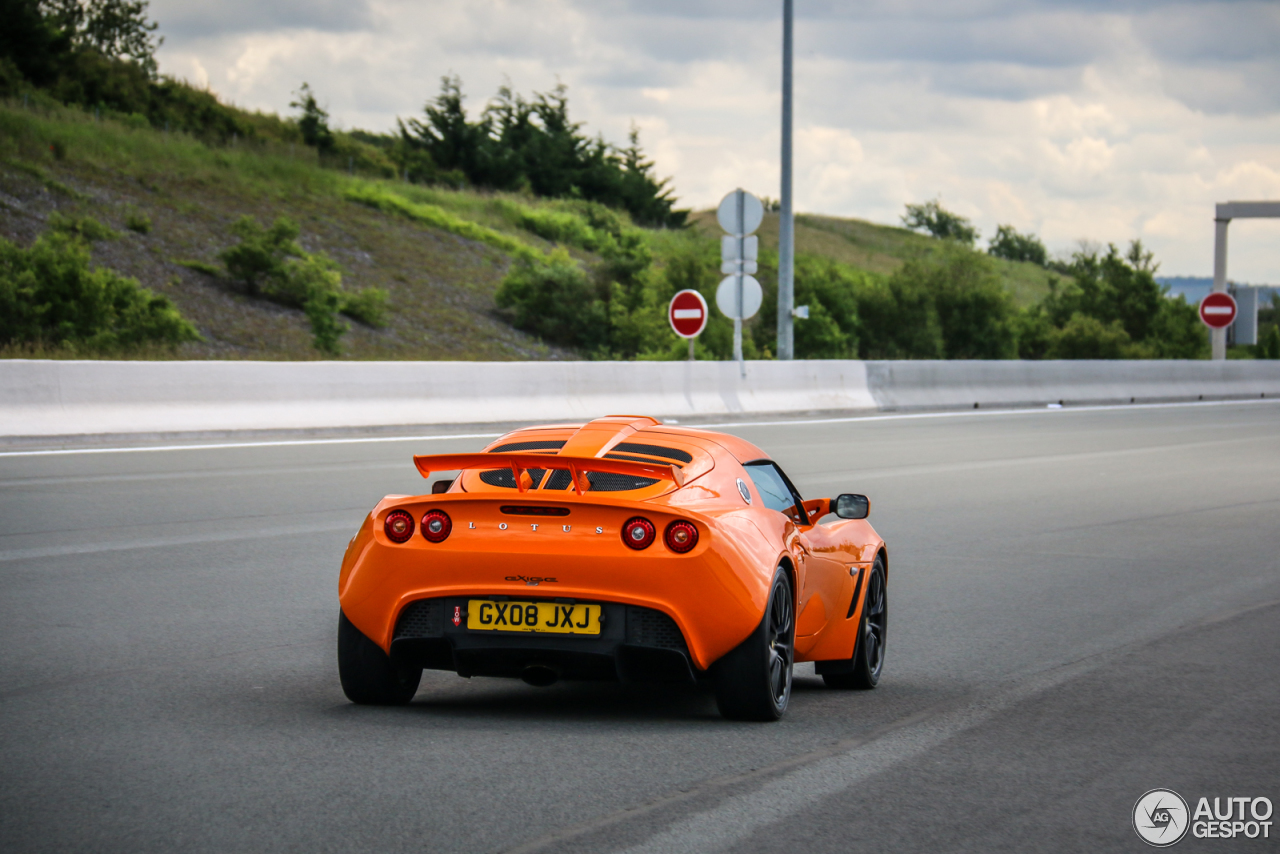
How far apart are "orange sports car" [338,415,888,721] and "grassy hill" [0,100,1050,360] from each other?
3241 centimetres

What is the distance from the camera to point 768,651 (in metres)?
5.59

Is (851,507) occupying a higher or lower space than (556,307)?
lower

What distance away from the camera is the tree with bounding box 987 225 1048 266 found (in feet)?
514

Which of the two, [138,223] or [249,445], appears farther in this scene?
[138,223]

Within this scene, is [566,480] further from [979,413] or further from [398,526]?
[979,413]

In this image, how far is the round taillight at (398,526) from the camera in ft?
18.2

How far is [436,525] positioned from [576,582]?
1.84ft

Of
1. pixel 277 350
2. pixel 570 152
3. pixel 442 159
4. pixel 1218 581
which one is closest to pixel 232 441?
pixel 1218 581

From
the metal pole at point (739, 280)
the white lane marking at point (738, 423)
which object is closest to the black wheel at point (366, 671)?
the white lane marking at point (738, 423)

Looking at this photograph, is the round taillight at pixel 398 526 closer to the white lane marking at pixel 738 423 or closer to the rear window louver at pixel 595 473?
the rear window louver at pixel 595 473

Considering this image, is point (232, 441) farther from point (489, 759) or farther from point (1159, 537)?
point (489, 759)

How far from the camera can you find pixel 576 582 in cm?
537

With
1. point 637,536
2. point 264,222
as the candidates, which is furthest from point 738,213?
point 264,222

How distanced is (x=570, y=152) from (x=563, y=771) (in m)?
85.1
